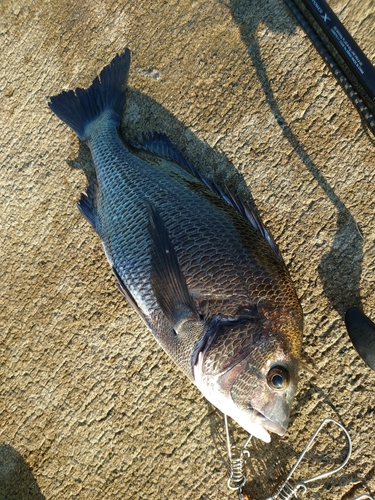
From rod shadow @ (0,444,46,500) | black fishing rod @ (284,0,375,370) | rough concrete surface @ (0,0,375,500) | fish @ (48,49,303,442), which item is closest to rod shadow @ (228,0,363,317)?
rough concrete surface @ (0,0,375,500)

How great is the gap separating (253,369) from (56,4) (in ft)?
9.03

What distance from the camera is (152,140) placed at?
86.5 inches

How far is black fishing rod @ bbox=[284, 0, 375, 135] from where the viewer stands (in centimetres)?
178

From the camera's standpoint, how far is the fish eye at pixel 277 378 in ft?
4.76

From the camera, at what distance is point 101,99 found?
2.38 meters

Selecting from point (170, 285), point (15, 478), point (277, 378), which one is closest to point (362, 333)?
point (277, 378)

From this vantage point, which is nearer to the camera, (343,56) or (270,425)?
(270,425)

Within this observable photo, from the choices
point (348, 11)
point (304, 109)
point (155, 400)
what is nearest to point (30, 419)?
point (155, 400)

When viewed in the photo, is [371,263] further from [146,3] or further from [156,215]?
[146,3]

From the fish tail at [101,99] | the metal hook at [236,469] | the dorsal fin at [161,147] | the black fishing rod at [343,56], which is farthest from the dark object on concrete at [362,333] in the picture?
the fish tail at [101,99]

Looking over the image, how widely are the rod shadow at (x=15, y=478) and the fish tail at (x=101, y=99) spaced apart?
202 centimetres

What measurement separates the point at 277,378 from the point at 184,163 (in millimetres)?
1215

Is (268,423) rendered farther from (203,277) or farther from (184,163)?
(184,163)

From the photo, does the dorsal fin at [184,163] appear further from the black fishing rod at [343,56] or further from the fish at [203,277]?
the black fishing rod at [343,56]
